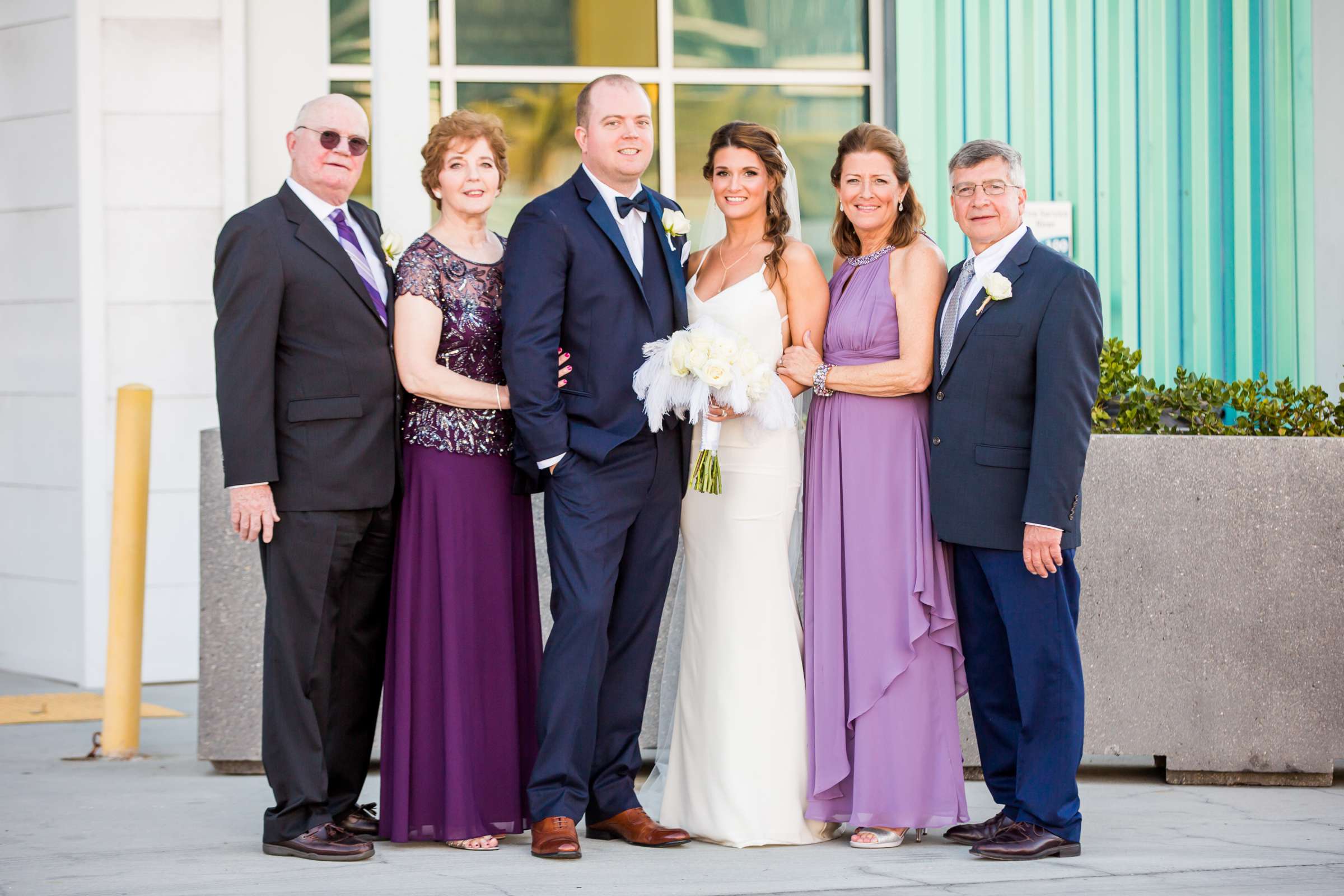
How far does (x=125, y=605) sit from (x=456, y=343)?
8.19ft

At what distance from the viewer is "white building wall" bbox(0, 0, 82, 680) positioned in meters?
8.38

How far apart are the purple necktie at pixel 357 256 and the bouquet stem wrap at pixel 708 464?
1.04m

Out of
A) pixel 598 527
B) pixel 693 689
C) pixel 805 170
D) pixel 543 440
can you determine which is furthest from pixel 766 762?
pixel 805 170

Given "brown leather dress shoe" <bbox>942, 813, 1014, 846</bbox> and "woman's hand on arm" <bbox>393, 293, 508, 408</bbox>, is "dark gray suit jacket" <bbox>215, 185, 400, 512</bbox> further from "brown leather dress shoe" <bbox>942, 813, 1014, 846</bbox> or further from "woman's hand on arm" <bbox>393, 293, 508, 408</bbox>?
"brown leather dress shoe" <bbox>942, 813, 1014, 846</bbox>

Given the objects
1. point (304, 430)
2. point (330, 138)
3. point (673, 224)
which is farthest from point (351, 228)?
point (673, 224)

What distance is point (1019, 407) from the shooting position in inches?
182

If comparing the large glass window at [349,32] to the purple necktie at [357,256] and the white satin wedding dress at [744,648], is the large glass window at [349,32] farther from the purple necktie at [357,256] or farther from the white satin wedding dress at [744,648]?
the white satin wedding dress at [744,648]

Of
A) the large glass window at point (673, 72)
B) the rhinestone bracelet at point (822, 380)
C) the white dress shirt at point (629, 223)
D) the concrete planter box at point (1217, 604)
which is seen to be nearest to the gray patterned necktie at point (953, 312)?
the rhinestone bracelet at point (822, 380)

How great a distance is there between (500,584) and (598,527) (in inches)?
14.4

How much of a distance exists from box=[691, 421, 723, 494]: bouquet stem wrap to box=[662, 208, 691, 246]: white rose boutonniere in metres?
0.60

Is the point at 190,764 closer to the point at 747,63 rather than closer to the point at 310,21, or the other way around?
the point at 310,21

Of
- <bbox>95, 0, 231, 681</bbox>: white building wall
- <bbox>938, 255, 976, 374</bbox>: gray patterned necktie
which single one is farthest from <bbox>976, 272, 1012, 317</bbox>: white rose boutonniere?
<bbox>95, 0, 231, 681</bbox>: white building wall

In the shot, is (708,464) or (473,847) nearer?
(473,847)

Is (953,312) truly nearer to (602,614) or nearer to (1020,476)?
(1020,476)
